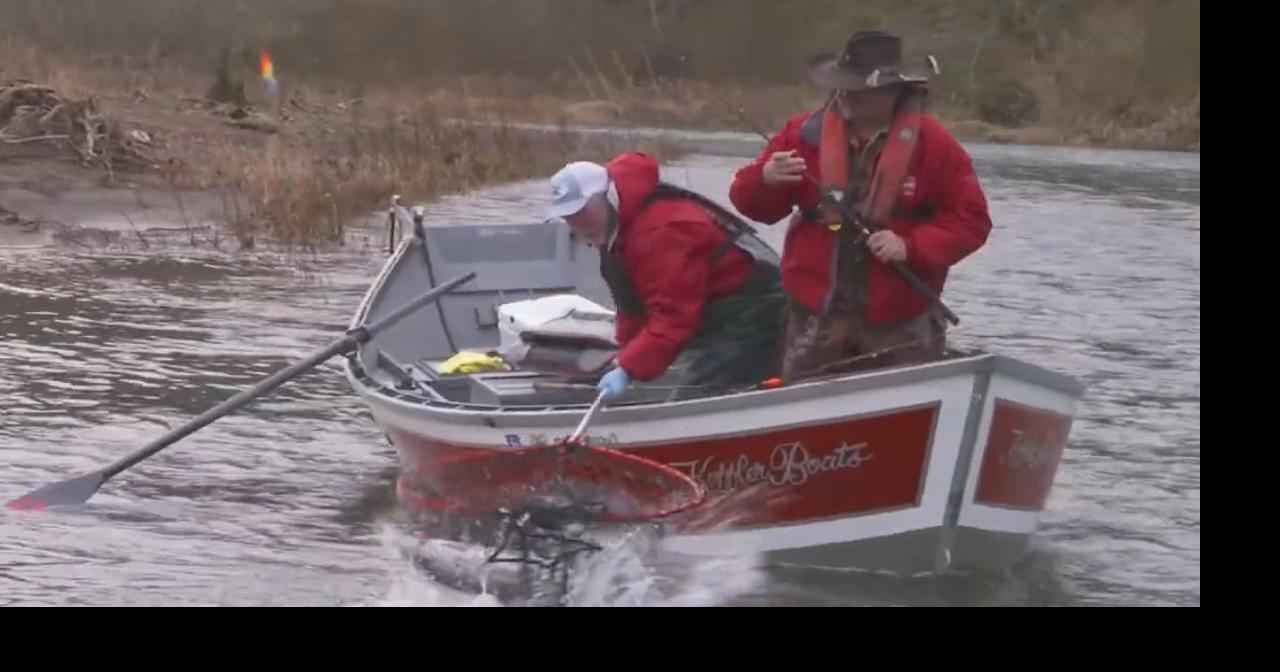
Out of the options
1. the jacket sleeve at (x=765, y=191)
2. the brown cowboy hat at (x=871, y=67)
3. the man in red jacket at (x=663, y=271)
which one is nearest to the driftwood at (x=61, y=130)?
the man in red jacket at (x=663, y=271)

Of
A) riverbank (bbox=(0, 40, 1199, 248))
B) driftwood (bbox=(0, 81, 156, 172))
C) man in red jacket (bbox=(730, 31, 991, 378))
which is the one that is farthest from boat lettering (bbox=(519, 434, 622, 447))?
driftwood (bbox=(0, 81, 156, 172))

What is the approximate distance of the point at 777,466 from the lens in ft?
22.6

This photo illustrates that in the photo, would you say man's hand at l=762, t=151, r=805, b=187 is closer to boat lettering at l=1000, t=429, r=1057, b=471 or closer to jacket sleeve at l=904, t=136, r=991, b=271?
jacket sleeve at l=904, t=136, r=991, b=271

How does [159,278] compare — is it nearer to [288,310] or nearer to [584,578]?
[288,310]

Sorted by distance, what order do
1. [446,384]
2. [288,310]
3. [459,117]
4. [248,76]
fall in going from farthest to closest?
[248,76] → [459,117] → [288,310] → [446,384]

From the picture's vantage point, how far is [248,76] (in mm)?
35281

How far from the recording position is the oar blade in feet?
28.7

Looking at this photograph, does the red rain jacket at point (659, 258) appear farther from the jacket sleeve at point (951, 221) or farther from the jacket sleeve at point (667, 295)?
the jacket sleeve at point (951, 221)

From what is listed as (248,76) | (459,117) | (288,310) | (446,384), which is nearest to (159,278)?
(288,310)

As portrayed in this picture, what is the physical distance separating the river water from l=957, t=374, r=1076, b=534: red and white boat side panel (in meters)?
0.31

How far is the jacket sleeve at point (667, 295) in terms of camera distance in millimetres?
6957

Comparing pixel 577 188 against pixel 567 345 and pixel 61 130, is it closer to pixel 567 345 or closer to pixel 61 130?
pixel 567 345

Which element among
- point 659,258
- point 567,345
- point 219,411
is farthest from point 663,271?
point 219,411

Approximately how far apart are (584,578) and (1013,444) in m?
1.62
